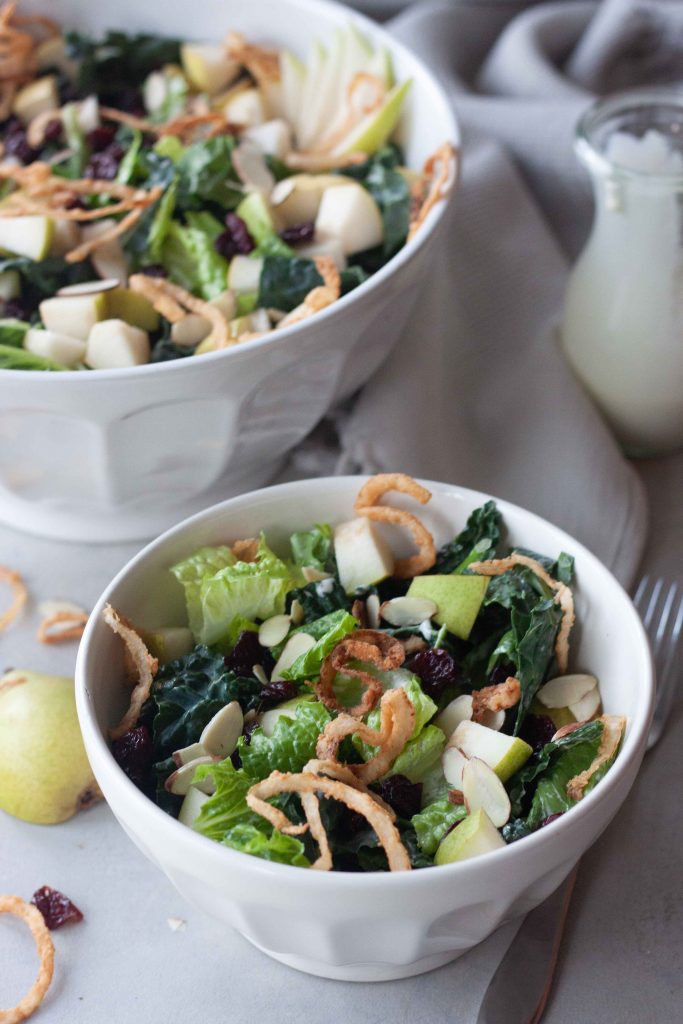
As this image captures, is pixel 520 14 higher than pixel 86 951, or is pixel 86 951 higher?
pixel 520 14

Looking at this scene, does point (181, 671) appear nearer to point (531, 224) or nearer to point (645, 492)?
point (645, 492)

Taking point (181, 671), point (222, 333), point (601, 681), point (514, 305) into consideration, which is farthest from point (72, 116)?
point (601, 681)

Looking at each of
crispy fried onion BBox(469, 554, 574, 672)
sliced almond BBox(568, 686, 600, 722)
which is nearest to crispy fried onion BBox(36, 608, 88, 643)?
crispy fried onion BBox(469, 554, 574, 672)

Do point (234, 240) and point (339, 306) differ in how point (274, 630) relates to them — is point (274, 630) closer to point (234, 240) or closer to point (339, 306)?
point (339, 306)

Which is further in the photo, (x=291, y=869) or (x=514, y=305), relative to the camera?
(x=514, y=305)

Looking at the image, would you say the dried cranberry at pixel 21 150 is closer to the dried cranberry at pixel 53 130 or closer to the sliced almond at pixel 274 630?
the dried cranberry at pixel 53 130

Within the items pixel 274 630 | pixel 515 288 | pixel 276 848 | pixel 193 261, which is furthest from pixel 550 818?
pixel 515 288

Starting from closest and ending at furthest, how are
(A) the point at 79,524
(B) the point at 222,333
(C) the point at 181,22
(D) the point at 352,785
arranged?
(D) the point at 352,785 → (B) the point at 222,333 → (A) the point at 79,524 → (C) the point at 181,22

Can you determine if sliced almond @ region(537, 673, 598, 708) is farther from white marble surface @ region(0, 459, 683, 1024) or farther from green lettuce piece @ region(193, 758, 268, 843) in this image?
green lettuce piece @ region(193, 758, 268, 843)
